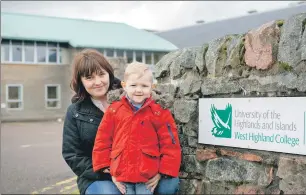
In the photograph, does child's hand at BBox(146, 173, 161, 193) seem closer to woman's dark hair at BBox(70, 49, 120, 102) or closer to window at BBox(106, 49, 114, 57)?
woman's dark hair at BBox(70, 49, 120, 102)

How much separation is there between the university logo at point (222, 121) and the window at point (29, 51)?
2668 centimetres

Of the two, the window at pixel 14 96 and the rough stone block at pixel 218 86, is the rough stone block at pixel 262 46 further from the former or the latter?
the window at pixel 14 96

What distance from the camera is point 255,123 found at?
126 inches

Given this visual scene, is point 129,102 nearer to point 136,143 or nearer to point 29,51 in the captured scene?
point 136,143

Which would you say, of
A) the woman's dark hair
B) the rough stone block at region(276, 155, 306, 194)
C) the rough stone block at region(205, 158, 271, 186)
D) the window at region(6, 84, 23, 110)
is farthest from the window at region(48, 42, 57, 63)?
the rough stone block at region(276, 155, 306, 194)

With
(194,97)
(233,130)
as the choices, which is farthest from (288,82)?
(194,97)

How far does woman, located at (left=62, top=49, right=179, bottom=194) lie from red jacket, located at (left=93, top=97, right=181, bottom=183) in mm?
204

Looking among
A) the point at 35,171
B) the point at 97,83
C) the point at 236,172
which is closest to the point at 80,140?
the point at 97,83

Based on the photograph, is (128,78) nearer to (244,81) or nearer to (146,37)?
(244,81)

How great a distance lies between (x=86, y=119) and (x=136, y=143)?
0.60m

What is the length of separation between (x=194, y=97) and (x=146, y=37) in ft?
86.1

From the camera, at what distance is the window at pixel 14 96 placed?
27641 mm

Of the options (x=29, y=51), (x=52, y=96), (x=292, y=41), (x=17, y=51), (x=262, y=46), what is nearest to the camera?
(x=292, y=41)

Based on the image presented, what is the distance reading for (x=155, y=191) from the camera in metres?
3.05
